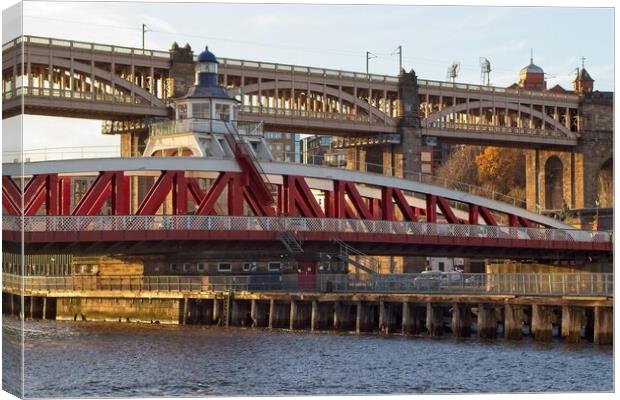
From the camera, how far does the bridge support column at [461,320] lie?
195ft

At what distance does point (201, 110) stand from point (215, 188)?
9.71 m

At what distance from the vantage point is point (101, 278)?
255ft

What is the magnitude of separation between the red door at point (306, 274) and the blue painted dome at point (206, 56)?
442 inches

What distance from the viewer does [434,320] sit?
6038 centimetres

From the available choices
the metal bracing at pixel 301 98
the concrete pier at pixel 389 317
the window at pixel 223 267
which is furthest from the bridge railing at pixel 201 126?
the concrete pier at pixel 389 317

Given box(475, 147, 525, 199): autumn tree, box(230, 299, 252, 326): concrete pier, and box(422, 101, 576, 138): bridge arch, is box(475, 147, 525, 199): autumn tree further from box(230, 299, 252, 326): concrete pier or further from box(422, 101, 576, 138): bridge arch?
box(230, 299, 252, 326): concrete pier

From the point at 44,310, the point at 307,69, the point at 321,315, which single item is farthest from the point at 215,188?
the point at 307,69

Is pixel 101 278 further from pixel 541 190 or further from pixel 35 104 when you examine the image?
pixel 541 190

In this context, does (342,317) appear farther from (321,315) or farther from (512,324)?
(512,324)

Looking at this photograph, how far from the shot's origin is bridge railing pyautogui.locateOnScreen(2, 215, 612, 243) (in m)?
59.5

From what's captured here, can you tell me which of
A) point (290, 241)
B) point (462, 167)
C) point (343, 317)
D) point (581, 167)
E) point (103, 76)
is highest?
point (103, 76)

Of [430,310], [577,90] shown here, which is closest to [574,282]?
[430,310]

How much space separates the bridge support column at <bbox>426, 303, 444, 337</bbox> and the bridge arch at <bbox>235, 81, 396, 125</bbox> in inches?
1064

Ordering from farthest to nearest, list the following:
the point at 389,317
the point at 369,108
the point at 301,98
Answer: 1. the point at 369,108
2. the point at 301,98
3. the point at 389,317
